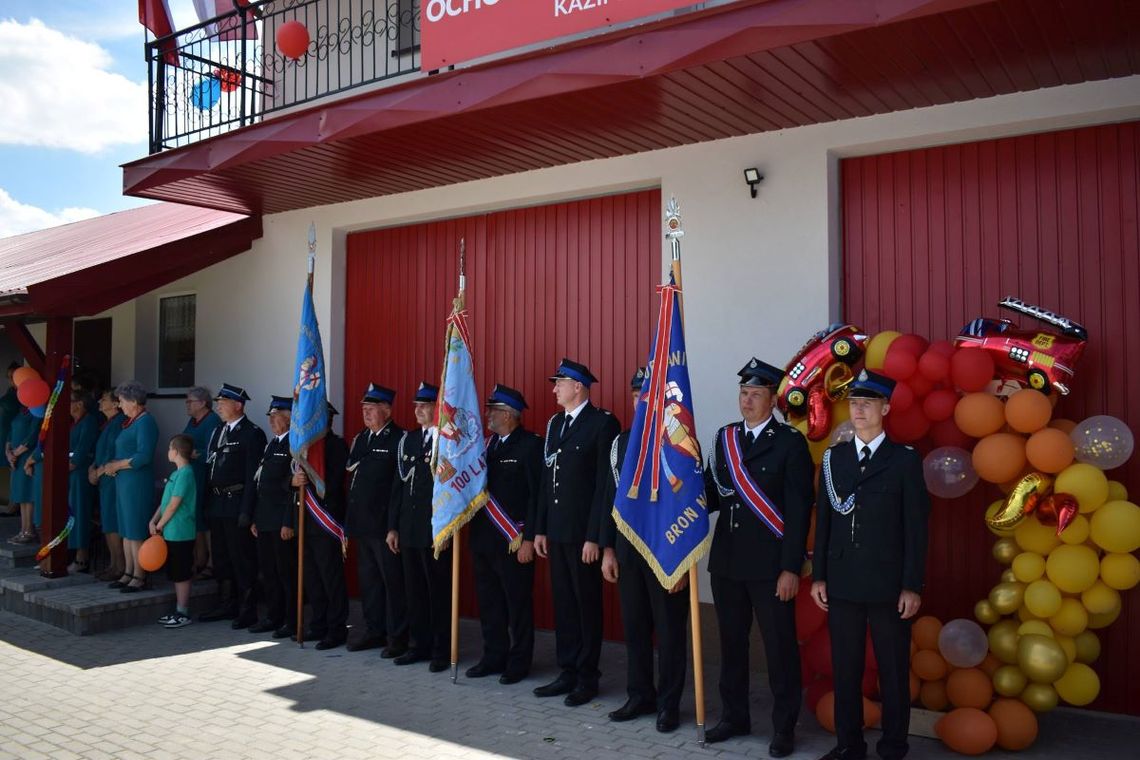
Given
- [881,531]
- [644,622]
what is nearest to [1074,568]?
[881,531]

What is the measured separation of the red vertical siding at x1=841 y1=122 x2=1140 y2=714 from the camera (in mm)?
5281

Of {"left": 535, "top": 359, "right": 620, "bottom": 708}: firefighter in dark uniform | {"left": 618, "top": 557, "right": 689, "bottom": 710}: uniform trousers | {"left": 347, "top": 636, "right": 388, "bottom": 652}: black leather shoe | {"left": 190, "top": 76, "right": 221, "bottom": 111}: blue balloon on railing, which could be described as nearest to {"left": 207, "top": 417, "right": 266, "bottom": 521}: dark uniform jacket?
{"left": 347, "top": 636, "right": 388, "bottom": 652}: black leather shoe

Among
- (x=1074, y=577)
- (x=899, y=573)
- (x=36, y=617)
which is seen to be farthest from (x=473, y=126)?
(x=36, y=617)

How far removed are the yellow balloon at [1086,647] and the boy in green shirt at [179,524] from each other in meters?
6.40

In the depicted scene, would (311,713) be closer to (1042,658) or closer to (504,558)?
(504,558)

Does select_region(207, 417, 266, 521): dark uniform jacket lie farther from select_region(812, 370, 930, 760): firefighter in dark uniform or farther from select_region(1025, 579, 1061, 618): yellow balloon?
select_region(1025, 579, 1061, 618): yellow balloon

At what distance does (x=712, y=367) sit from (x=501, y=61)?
7.85 feet

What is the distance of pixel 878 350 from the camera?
5090 millimetres

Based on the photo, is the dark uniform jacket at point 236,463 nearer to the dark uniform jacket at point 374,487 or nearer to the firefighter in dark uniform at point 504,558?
the dark uniform jacket at point 374,487

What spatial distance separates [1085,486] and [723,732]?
6.99 feet

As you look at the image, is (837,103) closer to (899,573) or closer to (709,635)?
(899,573)

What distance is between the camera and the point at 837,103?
5695 millimetres

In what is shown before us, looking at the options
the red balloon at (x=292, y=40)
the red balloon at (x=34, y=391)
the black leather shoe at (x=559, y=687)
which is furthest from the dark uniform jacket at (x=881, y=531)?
the red balloon at (x=34, y=391)

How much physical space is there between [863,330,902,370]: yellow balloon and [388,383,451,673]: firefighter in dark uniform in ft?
9.73
